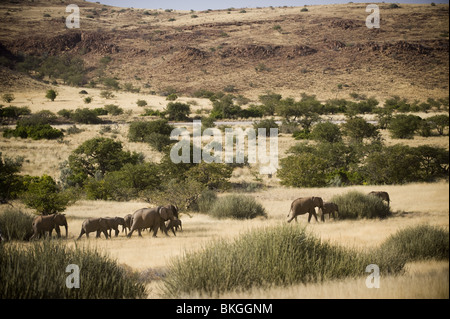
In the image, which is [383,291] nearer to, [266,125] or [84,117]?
[266,125]

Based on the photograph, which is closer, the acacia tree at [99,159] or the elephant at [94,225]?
the elephant at [94,225]

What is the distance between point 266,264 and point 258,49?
104 metres

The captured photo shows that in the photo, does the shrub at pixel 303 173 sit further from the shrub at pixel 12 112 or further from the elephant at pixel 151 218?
the shrub at pixel 12 112

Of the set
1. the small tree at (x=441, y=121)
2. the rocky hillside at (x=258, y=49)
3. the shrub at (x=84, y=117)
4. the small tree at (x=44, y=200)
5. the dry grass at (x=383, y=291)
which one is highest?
the rocky hillside at (x=258, y=49)

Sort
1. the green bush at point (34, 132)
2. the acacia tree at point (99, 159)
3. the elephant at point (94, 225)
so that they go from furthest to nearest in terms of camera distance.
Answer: the green bush at point (34, 132)
the acacia tree at point (99, 159)
the elephant at point (94, 225)

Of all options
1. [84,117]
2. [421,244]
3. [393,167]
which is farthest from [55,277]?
[84,117]

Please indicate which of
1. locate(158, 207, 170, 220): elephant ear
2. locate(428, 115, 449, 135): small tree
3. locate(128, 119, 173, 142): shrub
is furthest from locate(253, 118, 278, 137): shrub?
locate(158, 207, 170, 220): elephant ear

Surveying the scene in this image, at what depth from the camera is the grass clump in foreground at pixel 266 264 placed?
5.05 m

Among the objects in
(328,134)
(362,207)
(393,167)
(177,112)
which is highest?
(177,112)

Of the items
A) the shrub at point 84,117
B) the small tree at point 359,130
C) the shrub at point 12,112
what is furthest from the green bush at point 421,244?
the shrub at point 84,117

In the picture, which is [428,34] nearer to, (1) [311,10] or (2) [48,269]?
(1) [311,10]

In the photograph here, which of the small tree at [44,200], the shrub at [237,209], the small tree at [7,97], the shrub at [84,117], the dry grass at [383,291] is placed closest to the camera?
the dry grass at [383,291]

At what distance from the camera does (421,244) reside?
7.37 metres

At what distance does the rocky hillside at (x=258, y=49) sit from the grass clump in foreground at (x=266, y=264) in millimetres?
67214
